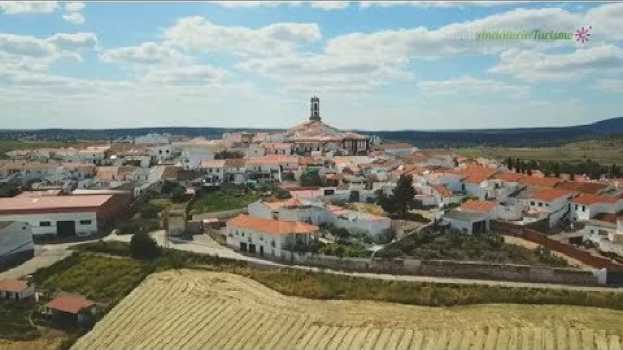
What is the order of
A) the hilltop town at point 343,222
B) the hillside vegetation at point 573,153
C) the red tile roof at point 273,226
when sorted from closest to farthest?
the hilltop town at point 343,222 → the red tile roof at point 273,226 → the hillside vegetation at point 573,153

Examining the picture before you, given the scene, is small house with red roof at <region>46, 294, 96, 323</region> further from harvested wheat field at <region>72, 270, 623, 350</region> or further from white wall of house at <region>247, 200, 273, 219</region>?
white wall of house at <region>247, 200, 273, 219</region>

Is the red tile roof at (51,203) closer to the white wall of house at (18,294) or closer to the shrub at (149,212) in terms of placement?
the shrub at (149,212)

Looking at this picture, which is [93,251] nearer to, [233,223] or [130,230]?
[130,230]

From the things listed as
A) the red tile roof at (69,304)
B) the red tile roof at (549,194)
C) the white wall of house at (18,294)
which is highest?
the red tile roof at (549,194)

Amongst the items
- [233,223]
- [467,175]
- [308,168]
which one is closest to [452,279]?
[233,223]

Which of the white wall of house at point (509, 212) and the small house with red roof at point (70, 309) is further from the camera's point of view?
the white wall of house at point (509, 212)

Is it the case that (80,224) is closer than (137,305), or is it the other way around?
(137,305)

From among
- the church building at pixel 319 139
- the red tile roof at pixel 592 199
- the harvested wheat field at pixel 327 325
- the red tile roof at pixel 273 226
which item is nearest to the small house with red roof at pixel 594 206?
the red tile roof at pixel 592 199
